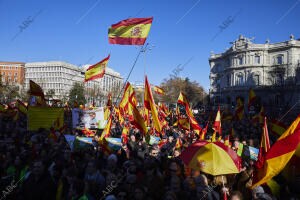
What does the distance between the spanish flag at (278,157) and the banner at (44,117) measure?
867 centimetres

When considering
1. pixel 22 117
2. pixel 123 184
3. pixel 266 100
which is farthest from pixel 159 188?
pixel 266 100

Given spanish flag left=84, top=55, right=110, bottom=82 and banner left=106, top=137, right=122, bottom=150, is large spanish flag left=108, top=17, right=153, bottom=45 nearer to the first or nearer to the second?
banner left=106, top=137, right=122, bottom=150

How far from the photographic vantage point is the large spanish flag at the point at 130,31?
10.1 meters

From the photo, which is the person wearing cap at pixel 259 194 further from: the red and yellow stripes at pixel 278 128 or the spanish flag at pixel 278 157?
the red and yellow stripes at pixel 278 128

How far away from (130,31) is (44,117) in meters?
4.68

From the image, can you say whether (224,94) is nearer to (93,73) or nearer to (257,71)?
(257,71)

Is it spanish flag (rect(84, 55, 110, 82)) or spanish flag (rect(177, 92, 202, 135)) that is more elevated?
spanish flag (rect(84, 55, 110, 82))

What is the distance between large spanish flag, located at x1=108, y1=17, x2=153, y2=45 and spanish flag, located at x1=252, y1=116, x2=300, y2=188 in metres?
6.32

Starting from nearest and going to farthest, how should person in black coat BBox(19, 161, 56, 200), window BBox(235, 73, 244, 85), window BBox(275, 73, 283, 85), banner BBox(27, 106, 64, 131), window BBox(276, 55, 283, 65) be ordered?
person in black coat BBox(19, 161, 56, 200), banner BBox(27, 106, 64, 131), window BBox(275, 73, 283, 85), window BBox(276, 55, 283, 65), window BBox(235, 73, 244, 85)

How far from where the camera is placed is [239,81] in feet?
222

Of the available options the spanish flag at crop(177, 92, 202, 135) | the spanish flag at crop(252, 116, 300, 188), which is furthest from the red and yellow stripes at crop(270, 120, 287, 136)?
the spanish flag at crop(252, 116, 300, 188)

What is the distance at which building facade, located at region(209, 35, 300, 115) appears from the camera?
55.5 meters

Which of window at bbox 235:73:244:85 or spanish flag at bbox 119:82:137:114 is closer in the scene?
spanish flag at bbox 119:82:137:114

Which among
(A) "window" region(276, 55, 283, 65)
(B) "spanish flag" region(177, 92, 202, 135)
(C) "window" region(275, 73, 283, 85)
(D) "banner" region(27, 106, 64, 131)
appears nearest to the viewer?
(D) "banner" region(27, 106, 64, 131)
